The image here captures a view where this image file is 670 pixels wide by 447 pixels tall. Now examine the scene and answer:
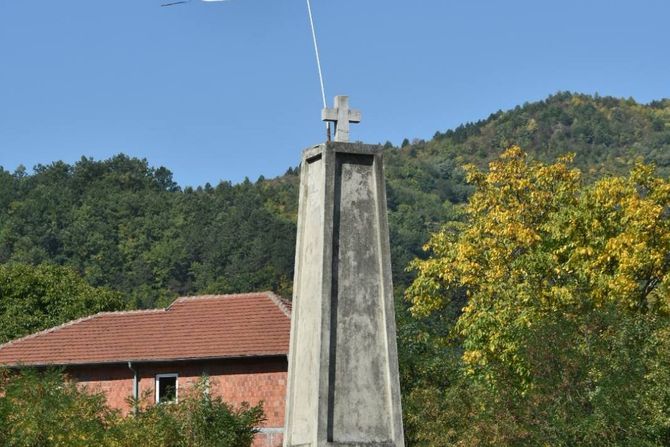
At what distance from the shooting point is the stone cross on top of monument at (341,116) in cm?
1184

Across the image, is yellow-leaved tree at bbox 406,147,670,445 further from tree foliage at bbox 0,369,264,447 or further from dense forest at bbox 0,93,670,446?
tree foliage at bbox 0,369,264,447

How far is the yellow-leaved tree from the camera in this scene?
22500 millimetres

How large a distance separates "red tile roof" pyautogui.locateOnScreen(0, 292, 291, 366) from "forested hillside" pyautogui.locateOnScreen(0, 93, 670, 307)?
44.8 meters

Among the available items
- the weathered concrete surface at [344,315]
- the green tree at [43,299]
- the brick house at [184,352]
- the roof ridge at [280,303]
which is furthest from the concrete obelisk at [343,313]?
the green tree at [43,299]

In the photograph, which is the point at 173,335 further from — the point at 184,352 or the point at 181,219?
the point at 181,219

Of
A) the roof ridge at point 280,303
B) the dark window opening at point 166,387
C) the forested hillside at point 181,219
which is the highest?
the forested hillside at point 181,219

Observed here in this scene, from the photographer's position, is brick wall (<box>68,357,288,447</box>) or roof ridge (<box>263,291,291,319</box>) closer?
brick wall (<box>68,357,288,447</box>)

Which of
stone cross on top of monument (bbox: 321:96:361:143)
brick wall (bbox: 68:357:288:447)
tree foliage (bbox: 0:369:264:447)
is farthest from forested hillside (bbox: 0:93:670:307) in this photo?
stone cross on top of monument (bbox: 321:96:361:143)

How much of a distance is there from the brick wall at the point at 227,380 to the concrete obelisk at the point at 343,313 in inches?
861

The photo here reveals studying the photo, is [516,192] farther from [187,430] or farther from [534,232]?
[187,430]

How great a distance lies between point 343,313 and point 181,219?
10877cm

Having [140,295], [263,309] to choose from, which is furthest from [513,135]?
[263,309]

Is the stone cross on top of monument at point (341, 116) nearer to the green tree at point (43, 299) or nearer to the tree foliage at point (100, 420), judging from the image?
the tree foliage at point (100, 420)

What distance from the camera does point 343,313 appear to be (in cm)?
1127
